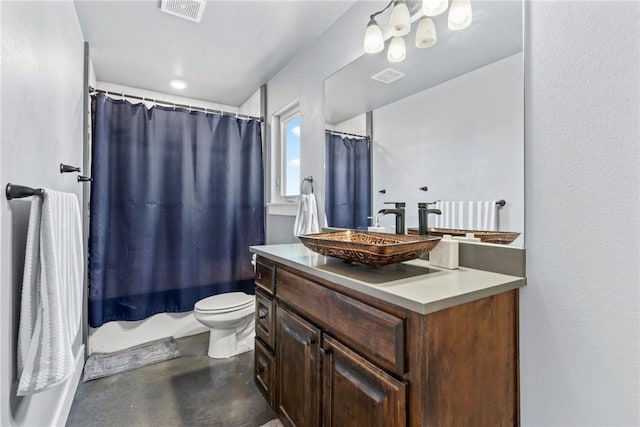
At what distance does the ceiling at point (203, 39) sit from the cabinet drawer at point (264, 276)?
5.03 ft

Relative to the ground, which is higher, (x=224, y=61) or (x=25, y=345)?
(x=224, y=61)

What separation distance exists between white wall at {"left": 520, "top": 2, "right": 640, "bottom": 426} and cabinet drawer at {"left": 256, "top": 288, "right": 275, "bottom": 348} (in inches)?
42.1

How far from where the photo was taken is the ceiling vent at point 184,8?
1.72 meters

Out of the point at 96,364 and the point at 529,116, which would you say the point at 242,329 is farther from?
the point at 529,116

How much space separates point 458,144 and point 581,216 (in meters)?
0.53

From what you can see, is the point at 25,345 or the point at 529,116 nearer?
the point at 25,345

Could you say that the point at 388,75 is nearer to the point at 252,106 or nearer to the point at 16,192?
the point at 16,192

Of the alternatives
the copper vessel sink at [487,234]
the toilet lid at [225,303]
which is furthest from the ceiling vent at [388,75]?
the toilet lid at [225,303]

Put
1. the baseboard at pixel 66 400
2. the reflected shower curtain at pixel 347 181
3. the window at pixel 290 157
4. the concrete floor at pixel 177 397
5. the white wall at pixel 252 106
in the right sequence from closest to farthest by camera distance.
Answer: the baseboard at pixel 66 400, the concrete floor at pixel 177 397, the reflected shower curtain at pixel 347 181, the window at pixel 290 157, the white wall at pixel 252 106

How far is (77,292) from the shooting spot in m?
1.24

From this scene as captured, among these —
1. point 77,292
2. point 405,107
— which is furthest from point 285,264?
point 405,107

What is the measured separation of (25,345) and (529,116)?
5.71 ft

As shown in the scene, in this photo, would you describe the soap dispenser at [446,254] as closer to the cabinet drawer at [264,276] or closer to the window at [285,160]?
the cabinet drawer at [264,276]

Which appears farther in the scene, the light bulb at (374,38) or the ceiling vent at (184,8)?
the ceiling vent at (184,8)
